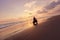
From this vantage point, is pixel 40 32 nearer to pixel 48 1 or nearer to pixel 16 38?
pixel 16 38

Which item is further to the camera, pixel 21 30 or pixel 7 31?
pixel 21 30

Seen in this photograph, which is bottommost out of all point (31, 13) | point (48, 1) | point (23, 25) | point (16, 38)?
point (16, 38)

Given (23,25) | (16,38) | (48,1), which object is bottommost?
(16,38)

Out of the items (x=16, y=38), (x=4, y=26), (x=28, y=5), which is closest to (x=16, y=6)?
(x=28, y=5)

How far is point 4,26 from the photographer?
3.05 metres

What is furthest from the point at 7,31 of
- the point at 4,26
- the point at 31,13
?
the point at 31,13

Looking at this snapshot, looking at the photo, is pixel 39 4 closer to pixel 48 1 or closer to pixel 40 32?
pixel 48 1

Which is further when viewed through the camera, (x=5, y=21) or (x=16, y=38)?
(x=5, y=21)

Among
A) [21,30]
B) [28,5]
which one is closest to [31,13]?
[28,5]

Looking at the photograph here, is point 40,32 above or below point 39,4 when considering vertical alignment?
below

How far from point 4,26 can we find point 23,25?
374mm

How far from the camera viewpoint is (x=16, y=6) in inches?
121

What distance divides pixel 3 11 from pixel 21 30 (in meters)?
0.51

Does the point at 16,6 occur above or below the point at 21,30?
above
